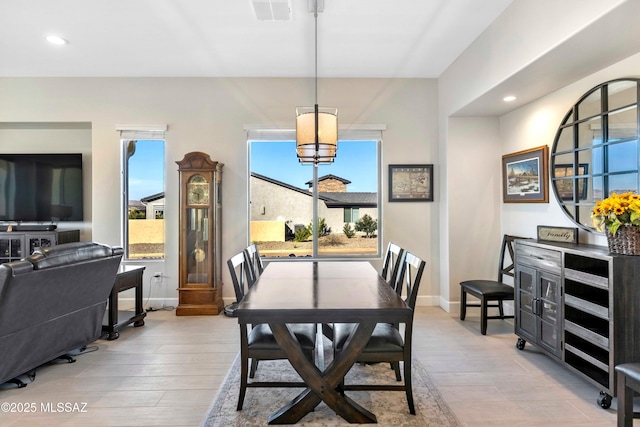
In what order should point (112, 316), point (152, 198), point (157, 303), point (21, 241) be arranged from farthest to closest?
1. point (152, 198)
2. point (157, 303)
3. point (21, 241)
4. point (112, 316)

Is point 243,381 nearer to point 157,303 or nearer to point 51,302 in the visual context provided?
point 51,302

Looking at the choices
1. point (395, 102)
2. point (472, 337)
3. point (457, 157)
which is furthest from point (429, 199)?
point (472, 337)

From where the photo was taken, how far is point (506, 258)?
3975 millimetres

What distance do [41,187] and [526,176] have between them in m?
5.77

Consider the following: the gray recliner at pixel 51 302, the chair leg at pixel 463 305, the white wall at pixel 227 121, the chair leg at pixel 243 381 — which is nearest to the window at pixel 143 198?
the white wall at pixel 227 121

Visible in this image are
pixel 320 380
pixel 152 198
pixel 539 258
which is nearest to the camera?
pixel 320 380

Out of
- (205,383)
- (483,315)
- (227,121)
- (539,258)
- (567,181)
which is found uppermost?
(227,121)

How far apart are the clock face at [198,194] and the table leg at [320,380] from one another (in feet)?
8.71

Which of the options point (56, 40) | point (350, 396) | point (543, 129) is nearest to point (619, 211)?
point (543, 129)

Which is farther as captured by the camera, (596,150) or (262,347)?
(596,150)

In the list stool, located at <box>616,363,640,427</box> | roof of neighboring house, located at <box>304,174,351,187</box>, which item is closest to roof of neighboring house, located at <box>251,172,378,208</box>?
roof of neighboring house, located at <box>304,174,351,187</box>

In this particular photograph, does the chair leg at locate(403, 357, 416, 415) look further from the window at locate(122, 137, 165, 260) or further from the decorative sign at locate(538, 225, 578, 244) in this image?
the window at locate(122, 137, 165, 260)

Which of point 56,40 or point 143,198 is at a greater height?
point 56,40

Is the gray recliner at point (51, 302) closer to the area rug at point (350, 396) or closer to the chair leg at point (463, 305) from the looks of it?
the area rug at point (350, 396)
